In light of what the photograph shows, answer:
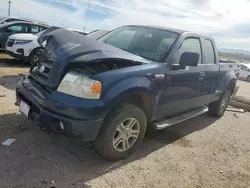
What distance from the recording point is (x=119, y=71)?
10.6 feet

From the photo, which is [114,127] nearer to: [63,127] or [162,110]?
[63,127]

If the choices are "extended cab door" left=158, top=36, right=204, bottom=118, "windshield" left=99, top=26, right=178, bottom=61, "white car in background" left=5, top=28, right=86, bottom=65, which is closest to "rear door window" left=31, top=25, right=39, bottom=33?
"white car in background" left=5, top=28, right=86, bottom=65

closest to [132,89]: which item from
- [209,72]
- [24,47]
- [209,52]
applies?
[209,72]

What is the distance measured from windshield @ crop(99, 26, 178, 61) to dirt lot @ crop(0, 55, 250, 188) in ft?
4.66

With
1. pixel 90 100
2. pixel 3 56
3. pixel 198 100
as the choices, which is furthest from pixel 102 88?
pixel 3 56

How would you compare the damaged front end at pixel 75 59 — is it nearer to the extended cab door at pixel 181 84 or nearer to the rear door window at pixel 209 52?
the extended cab door at pixel 181 84

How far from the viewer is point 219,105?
624 cm

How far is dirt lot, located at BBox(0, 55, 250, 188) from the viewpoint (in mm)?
3068

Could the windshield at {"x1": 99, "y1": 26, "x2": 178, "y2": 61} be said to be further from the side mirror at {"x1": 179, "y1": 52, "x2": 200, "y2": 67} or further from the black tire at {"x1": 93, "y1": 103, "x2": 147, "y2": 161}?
the black tire at {"x1": 93, "y1": 103, "x2": 147, "y2": 161}

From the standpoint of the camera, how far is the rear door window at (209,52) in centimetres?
521

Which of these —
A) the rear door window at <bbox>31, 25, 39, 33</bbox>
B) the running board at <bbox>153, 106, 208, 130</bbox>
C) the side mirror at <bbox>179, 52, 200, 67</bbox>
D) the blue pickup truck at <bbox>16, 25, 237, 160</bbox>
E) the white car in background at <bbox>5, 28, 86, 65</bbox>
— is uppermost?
the side mirror at <bbox>179, 52, 200, 67</bbox>

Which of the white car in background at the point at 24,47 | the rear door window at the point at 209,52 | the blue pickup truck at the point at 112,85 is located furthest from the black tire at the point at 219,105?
the white car in background at the point at 24,47

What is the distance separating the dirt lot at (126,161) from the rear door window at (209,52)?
141cm

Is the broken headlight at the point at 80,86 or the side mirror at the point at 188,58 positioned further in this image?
the side mirror at the point at 188,58
